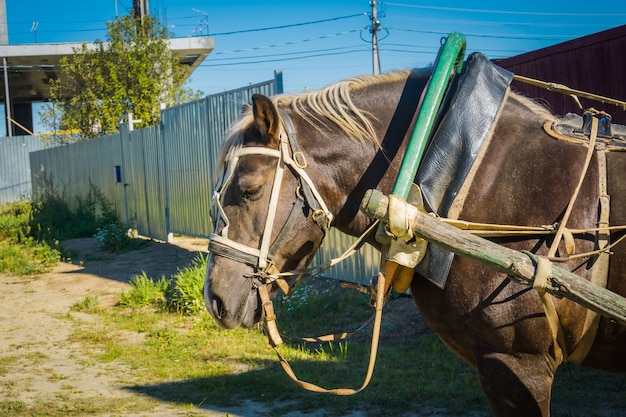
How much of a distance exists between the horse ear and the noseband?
3cm

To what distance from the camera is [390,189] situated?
2791mm

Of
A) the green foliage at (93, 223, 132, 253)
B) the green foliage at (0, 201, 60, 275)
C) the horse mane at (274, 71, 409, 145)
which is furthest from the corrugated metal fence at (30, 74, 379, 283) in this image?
the horse mane at (274, 71, 409, 145)

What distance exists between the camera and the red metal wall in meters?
5.51

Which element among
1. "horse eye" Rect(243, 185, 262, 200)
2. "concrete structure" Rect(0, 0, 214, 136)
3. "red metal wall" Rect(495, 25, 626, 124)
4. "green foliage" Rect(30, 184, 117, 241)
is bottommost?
"green foliage" Rect(30, 184, 117, 241)

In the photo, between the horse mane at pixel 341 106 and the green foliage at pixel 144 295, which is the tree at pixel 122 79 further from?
the horse mane at pixel 341 106

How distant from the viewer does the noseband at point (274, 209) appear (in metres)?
2.70

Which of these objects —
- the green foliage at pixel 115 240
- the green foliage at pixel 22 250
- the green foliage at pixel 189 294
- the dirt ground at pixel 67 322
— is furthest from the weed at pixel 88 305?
the green foliage at pixel 115 240

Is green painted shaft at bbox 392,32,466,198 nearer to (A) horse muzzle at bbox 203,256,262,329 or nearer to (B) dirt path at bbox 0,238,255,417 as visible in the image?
(A) horse muzzle at bbox 203,256,262,329

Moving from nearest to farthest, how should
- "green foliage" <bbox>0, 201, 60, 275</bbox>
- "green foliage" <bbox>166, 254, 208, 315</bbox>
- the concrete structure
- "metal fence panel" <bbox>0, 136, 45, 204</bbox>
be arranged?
1. "green foliage" <bbox>166, 254, 208, 315</bbox>
2. "green foliage" <bbox>0, 201, 60, 275</bbox>
3. "metal fence panel" <bbox>0, 136, 45, 204</bbox>
4. the concrete structure

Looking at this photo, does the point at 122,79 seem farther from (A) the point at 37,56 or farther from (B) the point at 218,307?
(B) the point at 218,307

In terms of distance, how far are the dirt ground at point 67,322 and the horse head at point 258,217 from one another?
231 cm

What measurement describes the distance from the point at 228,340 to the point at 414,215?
4744 millimetres

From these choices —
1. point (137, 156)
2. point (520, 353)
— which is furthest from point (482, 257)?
point (137, 156)

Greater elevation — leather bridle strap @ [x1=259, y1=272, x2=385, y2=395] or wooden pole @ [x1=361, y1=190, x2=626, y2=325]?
wooden pole @ [x1=361, y1=190, x2=626, y2=325]
